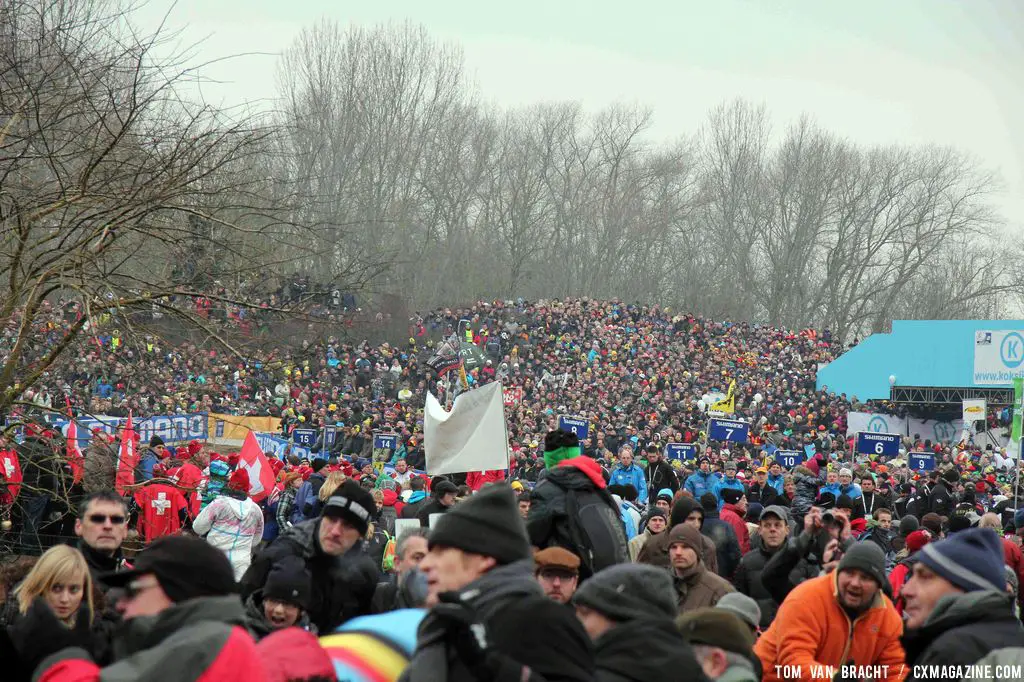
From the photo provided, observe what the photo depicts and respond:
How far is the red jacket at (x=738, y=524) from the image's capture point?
10.9 metres

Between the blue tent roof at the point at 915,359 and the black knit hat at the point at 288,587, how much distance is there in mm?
36539

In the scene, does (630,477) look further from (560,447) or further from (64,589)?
(64,589)

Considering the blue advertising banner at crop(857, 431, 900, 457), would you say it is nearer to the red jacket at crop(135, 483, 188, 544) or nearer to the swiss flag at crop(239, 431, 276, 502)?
the swiss flag at crop(239, 431, 276, 502)

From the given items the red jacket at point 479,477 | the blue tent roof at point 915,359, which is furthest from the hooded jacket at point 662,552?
the blue tent roof at point 915,359

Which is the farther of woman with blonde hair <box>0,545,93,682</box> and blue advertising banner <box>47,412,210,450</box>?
blue advertising banner <box>47,412,210,450</box>

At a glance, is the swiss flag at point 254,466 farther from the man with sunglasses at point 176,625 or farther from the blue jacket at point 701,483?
the man with sunglasses at point 176,625

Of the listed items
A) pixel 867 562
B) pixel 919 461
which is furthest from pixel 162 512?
pixel 919 461

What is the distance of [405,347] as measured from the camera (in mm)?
45688

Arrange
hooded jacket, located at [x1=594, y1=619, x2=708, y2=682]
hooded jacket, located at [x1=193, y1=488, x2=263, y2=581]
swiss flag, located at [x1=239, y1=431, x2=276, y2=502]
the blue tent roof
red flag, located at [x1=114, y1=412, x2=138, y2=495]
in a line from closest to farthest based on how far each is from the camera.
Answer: hooded jacket, located at [x1=594, y1=619, x2=708, y2=682], red flag, located at [x1=114, y1=412, x2=138, y2=495], hooded jacket, located at [x1=193, y1=488, x2=263, y2=581], swiss flag, located at [x1=239, y1=431, x2=276, y2=502], the blue tent roof

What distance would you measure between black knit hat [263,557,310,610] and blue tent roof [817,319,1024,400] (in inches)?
1439

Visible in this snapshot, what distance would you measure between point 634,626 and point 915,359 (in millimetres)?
38623

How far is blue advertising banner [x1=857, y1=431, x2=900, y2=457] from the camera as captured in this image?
877 inches

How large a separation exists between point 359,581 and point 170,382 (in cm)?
555

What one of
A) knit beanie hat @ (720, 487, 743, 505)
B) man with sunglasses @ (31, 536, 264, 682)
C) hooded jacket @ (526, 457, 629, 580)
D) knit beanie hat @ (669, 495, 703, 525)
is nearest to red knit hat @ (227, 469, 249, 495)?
knit beanie hat @ (669, 495, 703, 525)
